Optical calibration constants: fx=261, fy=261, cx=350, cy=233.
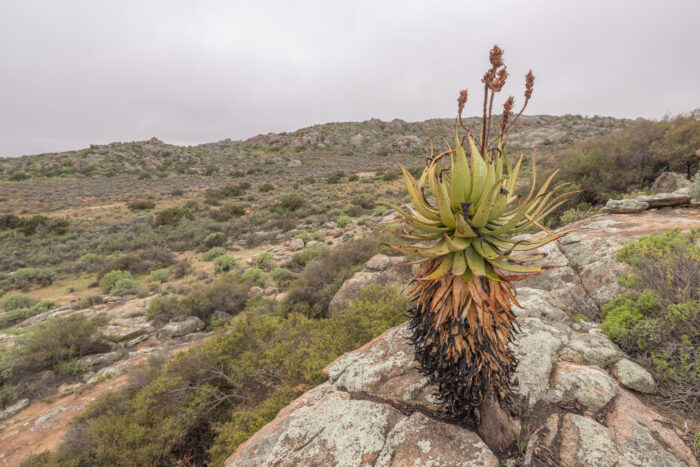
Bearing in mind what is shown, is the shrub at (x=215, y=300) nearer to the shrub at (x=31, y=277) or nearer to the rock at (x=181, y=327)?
the rock at (x=181, y=327)

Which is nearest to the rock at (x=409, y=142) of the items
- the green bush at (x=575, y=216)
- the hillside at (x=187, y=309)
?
the hillside at (x=187, y=309)

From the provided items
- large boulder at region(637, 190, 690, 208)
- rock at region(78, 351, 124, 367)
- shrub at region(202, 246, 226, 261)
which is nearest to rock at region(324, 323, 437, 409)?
rock at region(78, 351, 124, 367)

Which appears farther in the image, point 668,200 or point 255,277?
point 255,277

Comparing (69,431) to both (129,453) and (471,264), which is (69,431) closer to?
(129,453)

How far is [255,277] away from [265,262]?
1494 millimetres

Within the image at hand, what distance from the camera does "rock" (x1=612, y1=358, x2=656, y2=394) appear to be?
2.45 metres

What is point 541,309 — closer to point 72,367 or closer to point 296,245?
point 72,367

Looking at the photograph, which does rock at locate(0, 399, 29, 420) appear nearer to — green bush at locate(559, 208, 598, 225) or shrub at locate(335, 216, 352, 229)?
shrub at locate(335, 216, 352, 229)

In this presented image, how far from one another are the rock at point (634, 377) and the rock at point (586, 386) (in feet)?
0.70

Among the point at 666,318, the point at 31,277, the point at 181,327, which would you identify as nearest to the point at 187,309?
the point at 181,327

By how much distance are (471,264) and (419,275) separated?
0.40 metres

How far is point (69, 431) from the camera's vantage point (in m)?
4.12

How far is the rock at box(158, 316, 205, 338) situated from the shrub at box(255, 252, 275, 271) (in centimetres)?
384

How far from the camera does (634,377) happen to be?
2520mm
